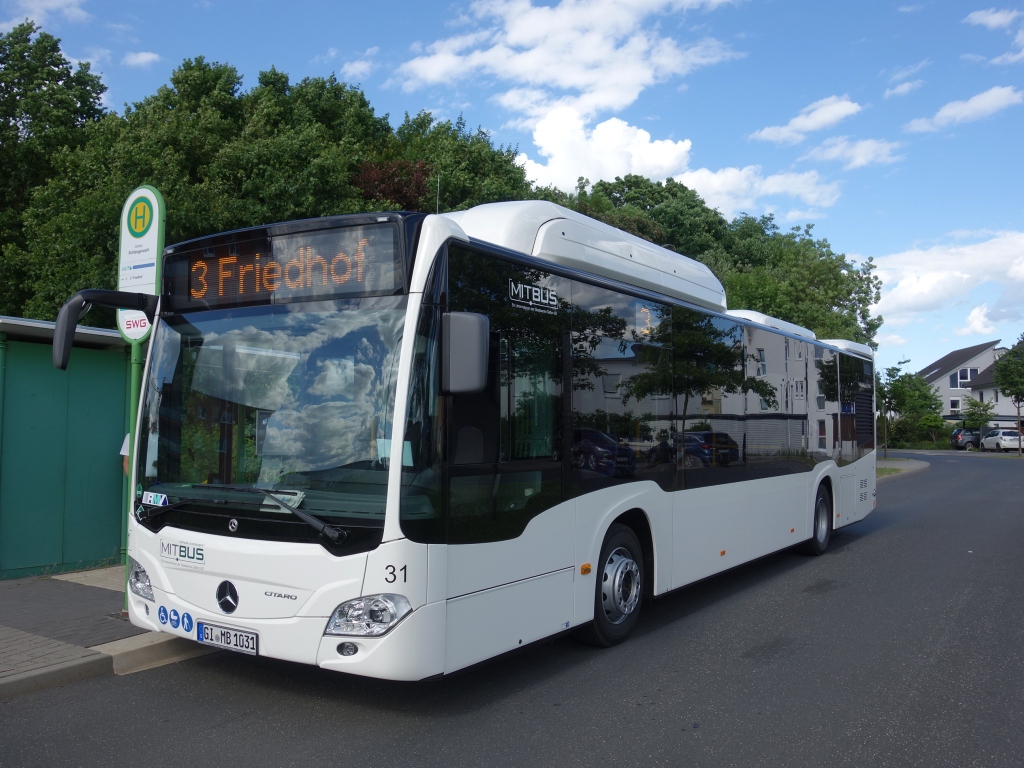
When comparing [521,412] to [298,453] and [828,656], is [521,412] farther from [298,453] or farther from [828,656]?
[828,656]

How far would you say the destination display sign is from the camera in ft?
15.6

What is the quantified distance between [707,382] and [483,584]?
3.86 m

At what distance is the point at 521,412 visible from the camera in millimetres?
5289

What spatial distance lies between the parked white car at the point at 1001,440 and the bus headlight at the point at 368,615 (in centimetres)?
5903

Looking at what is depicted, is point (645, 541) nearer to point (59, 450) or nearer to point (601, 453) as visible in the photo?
point (601, 453)

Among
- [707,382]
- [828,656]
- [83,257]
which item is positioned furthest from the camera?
[83,257]

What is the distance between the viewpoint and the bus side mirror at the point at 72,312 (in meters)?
5.04

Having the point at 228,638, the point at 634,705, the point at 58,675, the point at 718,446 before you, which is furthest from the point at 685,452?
the point at 58,675

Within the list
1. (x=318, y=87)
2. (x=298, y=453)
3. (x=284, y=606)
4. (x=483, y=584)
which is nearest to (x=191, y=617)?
(x=284, y=606)

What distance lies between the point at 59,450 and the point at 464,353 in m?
6.24

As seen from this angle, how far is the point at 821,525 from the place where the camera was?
11.2 meters

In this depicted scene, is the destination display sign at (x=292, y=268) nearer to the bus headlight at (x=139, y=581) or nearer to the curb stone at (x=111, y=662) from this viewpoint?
the bus headlight at (x=139, y=581)

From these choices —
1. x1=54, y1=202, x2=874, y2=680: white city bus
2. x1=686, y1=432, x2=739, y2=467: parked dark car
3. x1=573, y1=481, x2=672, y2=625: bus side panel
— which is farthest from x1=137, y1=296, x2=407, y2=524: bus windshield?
x1=686, y1=432, x2=739, y2=467: parked dark car

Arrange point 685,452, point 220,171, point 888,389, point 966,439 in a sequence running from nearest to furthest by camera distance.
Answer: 1. point 685,452
2. point 220,171
3. point 888,389
4. point 966,439
